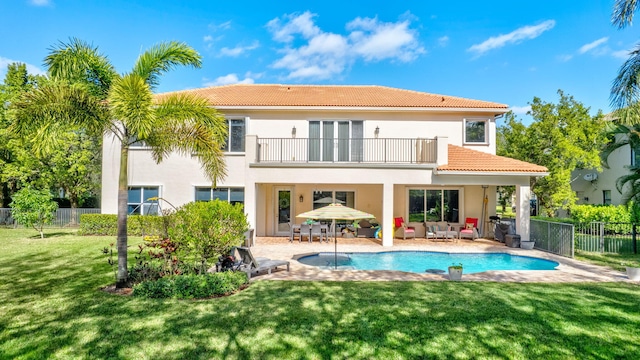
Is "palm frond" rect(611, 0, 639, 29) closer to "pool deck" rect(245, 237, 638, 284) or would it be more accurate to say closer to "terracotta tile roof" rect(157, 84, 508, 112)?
"terracotta tile roof" rect(157, 84, 508, 112)

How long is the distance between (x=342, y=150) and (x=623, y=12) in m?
12.5

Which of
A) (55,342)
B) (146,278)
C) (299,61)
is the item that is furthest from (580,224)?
(299,61)

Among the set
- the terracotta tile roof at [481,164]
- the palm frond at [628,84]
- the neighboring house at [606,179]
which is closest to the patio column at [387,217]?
the terracotta tile roof at [481,164]

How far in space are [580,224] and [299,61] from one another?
29.3 meters

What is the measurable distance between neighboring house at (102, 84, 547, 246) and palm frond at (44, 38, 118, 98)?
7.76 meters

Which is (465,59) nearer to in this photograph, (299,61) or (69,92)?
(299,61)

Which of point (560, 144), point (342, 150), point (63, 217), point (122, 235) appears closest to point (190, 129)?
point (122, 235)

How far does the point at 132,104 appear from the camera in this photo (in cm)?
829

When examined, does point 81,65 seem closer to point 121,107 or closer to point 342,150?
point 121,107

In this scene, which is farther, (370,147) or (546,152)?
(546,152)

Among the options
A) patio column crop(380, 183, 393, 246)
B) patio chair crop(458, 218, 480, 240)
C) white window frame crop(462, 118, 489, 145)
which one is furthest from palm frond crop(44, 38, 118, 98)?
patio chair crop(458, 218, 480, 240)

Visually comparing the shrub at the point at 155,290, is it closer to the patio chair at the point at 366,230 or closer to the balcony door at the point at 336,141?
the balcony door at the point at 336,141

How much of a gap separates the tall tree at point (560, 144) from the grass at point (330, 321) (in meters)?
16.2

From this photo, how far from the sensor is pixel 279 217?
20.4 m
